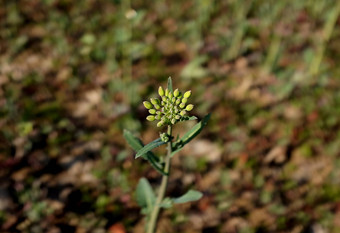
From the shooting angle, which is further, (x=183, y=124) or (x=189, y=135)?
(x=183, y=124)

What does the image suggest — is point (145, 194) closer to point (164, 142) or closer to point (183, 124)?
point (164, 142)

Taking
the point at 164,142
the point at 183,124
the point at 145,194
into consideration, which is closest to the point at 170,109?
the point at 164,142

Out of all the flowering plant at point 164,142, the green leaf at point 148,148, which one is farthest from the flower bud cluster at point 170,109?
the green leaf at point 148,148

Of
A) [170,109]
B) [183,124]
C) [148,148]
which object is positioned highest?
[183,124]

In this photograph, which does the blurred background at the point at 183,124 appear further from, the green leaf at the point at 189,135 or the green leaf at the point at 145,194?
the green leaf at the point at 189,135

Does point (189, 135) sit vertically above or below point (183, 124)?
below

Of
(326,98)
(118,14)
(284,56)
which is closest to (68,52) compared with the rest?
(118,14)

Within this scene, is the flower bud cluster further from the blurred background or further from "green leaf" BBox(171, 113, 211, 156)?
the blurred background
